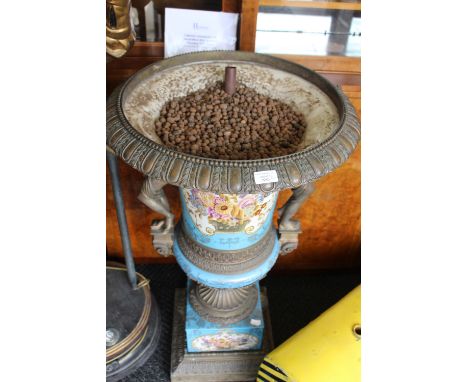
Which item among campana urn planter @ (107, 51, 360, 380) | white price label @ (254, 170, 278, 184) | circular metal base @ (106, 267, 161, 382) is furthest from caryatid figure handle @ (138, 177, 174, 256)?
circular metal base @ (106, 267, 161, 382)

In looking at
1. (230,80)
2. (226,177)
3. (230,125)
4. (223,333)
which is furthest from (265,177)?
(223,333)

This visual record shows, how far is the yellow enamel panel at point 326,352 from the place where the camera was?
1135 mm

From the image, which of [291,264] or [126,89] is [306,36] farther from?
[291,264]

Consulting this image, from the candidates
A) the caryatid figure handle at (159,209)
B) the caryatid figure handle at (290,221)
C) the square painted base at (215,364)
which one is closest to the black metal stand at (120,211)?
the caryatid figure handle at (159,209)

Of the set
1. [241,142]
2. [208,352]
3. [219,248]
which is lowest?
[208,352]

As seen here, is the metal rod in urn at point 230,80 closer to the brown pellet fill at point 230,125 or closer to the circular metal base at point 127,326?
the brown pellet fill at point 230,125

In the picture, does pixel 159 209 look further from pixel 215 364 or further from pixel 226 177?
pixel 215 364

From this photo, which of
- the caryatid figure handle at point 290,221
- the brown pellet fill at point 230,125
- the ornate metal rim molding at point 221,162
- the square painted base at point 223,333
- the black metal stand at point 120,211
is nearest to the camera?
the ornate metal rim molding at point 221,162

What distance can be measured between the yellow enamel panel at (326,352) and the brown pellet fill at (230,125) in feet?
2.06

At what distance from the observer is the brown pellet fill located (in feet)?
2.86

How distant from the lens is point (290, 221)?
116 centimetres

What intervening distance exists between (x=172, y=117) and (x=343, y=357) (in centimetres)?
81

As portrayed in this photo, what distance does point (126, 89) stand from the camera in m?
0.94

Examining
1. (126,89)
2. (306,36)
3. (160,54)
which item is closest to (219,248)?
(126,89)
